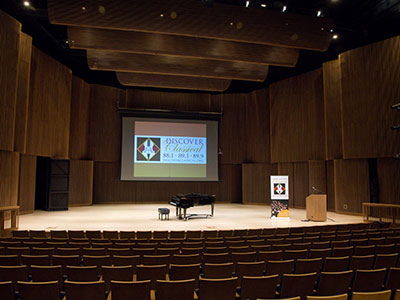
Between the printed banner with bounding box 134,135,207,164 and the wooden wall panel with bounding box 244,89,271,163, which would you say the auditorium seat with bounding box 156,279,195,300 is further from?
the wooden wall panel with bounding box 244,89,271,163

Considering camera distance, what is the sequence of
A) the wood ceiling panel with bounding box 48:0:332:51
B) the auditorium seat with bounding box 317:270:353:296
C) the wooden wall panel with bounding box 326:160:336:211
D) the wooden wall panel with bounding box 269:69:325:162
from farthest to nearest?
the wooden wall panel with bounding box 269:69:325:162, the wooden wall panel with bounding box 326:160:336:211, the wood ceiling panel with bounding box 48:0:332:51, the auditorium seat with bounding box 317:270:353:296

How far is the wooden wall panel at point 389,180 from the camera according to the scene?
12.1m

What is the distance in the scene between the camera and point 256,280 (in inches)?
121

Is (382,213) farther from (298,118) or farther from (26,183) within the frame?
(26,183)

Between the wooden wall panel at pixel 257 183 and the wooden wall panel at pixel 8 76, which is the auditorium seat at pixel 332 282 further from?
the wooden wall panel at pixel 257 183

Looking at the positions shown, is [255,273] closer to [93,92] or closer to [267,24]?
[267,24]

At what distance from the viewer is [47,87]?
45.5 ft

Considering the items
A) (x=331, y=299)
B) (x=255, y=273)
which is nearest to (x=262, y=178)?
(x=255, y=273)

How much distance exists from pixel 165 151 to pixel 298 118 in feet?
25.0

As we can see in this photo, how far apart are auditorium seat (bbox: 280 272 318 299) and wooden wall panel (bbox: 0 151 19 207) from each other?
11017 millimetres

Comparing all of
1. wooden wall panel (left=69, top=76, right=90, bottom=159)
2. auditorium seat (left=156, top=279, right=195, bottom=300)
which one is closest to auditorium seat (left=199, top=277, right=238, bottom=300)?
auditorium seat (left=156, top=279, right=195, bottom=300)

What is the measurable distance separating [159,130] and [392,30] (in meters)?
12.1

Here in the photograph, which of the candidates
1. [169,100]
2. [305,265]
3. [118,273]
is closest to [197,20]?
[305,265]

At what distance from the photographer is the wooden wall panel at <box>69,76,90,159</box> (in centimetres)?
1653
